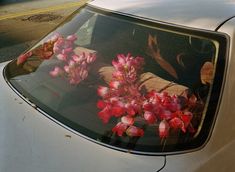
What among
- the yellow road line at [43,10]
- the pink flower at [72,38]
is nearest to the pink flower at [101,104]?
the pink flower at [72,38]

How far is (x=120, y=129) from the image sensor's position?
6.68 feet

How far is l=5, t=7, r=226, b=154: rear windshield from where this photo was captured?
6.60 feet

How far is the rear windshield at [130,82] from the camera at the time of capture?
201cm

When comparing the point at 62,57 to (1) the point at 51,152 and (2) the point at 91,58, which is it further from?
(1) the point at 51,152

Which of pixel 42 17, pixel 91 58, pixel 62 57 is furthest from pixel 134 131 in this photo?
pixel 42 17

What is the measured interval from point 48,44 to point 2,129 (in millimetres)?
774

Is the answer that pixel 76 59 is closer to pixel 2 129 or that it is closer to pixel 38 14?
pixel 2 129

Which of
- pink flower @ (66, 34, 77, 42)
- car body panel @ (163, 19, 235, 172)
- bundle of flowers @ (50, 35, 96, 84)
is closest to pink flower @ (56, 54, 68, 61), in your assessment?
bundle of flowers @ (50, 35, 96, 84)

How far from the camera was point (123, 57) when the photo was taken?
92.0 inches

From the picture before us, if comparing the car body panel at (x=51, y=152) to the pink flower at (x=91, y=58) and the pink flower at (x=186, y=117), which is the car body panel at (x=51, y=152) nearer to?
the pink flower at (x=186, y=117)

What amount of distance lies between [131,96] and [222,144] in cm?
50

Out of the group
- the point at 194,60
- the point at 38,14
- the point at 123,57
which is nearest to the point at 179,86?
the point at 194,60

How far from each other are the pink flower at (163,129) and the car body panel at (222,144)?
13 cm

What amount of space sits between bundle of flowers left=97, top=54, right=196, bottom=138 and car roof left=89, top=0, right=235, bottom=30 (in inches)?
11.7
